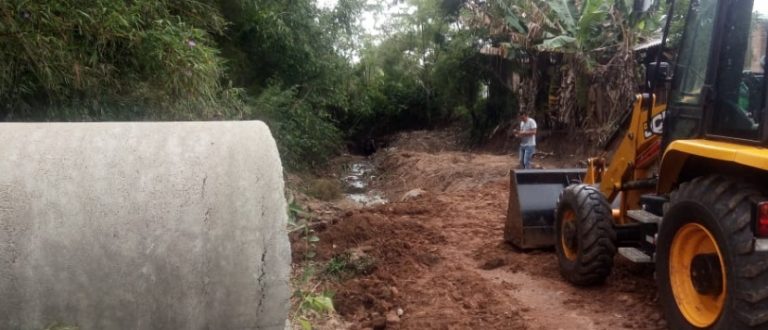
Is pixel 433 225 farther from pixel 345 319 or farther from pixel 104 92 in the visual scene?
pixel 104 92

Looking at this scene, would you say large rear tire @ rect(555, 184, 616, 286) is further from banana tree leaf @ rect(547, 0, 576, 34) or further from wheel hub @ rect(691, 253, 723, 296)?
banana tree leaf @ rect(547, 0, 576, 34)

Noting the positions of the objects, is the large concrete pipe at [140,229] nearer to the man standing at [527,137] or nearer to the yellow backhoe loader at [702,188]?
the yellow backhoe loader at [702,188]

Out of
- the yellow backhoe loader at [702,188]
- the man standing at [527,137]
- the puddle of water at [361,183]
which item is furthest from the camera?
the puddle of water at [361,183]

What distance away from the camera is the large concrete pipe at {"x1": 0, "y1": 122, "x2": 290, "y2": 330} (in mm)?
3100

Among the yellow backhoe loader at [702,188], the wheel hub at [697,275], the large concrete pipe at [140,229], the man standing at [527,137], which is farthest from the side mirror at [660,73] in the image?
the man standing at [527,137]

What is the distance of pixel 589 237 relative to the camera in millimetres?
5617

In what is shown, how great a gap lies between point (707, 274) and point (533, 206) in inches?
127

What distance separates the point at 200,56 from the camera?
7.03 metres

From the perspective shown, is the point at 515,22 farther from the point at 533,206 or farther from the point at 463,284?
the point at 463,284

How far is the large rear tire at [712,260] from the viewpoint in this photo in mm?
3520

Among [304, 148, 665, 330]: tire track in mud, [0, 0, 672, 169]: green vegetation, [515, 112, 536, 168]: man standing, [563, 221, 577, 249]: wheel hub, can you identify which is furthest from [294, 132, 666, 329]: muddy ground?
[515, 112, 536, 168]: man standing

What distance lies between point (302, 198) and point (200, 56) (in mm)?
5478

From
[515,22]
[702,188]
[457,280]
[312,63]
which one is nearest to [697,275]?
[702,188]

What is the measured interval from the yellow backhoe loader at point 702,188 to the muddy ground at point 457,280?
0.39 metres
